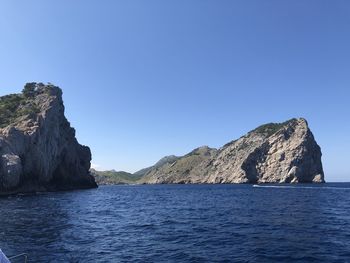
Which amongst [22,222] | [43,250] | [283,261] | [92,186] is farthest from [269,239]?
[92,186]

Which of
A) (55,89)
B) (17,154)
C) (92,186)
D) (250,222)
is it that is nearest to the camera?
(250,222)

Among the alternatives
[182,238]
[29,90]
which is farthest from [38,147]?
[182,238]

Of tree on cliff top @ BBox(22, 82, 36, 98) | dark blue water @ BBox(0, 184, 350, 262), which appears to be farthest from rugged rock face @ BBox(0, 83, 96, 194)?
dark blue water @ BBox(0, 184, 350, 262)

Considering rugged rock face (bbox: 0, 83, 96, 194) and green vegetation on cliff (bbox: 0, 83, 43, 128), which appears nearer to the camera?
rugged rock face (bbox: 0, 83, 96, 194)

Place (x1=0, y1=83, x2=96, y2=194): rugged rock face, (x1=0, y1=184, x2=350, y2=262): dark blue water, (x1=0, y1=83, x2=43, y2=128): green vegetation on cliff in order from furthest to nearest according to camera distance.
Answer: (x1=0, y1=83, x2=43, y2=128): green vegetation on cliff
(x1=0, y1=83, x2=96, y2=194): rugged rock face
(x1=0, y1=184, x2=350, y2=262): dark blue water

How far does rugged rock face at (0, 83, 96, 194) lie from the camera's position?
93.1m

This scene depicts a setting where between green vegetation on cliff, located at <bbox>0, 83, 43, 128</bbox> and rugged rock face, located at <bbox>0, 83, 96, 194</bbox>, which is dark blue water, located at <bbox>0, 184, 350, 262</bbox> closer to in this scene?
rugged rock face, located at <bbox>0, 83, 96, 194</bbox>

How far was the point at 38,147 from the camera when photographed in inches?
4370

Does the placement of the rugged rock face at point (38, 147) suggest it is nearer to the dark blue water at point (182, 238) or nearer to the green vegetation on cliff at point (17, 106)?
the green vegetation on cliff at point (17, 106)

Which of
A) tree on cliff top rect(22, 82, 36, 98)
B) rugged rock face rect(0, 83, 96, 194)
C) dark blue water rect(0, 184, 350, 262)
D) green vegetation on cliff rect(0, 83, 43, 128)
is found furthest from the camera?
tree on cliff top rect(22, 82, 36, 98)

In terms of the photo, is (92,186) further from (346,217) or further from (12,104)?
(346,217)

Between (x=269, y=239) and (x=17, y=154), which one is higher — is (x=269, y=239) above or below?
below

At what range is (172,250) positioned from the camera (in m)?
26.8

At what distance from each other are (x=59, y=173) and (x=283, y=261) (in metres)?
127
